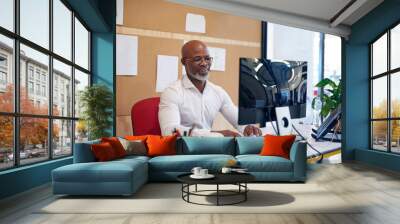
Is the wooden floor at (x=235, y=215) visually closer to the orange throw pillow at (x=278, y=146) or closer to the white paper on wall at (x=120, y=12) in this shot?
the orange throw pillow at (x=278, y=146)

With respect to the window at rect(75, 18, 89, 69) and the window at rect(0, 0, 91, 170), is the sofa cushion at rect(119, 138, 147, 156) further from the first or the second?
the window at rect(75, 18, 89, 69)

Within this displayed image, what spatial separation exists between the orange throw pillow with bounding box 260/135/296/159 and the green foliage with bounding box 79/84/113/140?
10.3 feet

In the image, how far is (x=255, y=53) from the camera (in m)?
8.26

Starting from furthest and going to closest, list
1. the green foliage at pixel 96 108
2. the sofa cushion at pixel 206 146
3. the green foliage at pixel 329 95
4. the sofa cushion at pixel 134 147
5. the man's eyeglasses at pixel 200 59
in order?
the green foliage at pixel 329 95
the man's eyeglasses at pixel 200 59
the green foliage at pixel 96 108
the sofa cushion at pixel 206 146
the sofa cushion at pixel 134 147

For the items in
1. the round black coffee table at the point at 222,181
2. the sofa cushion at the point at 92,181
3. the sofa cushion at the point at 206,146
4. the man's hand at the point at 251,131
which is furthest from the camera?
the man's hand at the point at 251,131

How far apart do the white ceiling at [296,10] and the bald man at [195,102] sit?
93 centimetres

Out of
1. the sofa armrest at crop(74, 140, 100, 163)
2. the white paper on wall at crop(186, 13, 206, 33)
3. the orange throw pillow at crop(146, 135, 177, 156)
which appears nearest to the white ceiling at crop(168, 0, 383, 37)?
the white paper on wall at crop(186, 13, 206, 33)

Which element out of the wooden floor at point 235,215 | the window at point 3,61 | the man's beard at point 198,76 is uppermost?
the man's beard at point 198,76

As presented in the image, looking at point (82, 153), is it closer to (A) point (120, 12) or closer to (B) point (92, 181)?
(B) point (92, 181)

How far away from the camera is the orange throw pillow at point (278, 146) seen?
6.10 m

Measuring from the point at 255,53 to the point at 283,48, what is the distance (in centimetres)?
69

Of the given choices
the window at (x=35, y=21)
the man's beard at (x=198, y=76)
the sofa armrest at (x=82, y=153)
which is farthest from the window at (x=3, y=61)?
the man's beard at (x=198, y=76)

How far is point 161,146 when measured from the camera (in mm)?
6293

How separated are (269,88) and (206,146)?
2.54 meters
